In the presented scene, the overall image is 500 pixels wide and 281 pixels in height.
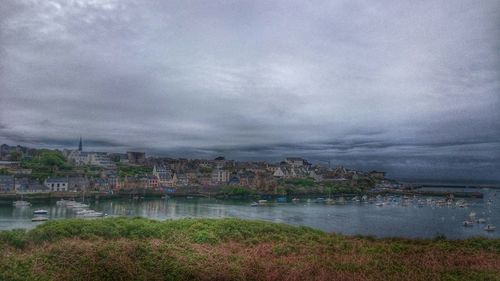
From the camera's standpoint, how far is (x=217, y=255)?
3783 millimetres

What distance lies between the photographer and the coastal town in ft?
27.8

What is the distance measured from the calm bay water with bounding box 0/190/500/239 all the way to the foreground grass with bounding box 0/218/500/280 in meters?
6.30

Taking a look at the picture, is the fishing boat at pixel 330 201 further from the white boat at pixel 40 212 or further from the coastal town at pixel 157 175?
the white boat at pixel 40 212

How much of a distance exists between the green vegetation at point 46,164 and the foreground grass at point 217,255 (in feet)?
12.6

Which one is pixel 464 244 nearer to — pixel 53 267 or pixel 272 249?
pixel 272 249

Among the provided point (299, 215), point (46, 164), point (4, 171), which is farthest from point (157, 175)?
point (299, 215)

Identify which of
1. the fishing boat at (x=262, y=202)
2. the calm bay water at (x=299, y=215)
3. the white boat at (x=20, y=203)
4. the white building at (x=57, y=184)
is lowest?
the calm bay water at (x=299, y=215)

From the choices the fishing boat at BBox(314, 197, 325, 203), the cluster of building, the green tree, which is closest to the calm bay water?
the fishing boat at BBox(314, 197, 325, 203)

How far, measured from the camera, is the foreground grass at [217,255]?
3254 millimetres

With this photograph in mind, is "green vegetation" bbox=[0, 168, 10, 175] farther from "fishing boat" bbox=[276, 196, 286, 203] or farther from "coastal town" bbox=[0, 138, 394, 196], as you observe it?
"fishing boat" bbox=[276, 196, 286, 203]

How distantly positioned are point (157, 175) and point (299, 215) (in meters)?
6.06

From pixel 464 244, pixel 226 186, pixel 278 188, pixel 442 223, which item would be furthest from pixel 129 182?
pixel 442 223

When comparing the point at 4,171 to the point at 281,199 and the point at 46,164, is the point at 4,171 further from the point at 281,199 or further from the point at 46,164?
the point at 281,199

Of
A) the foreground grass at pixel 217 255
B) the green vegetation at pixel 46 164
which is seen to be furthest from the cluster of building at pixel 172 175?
the foreground grass at pixel 217 255
